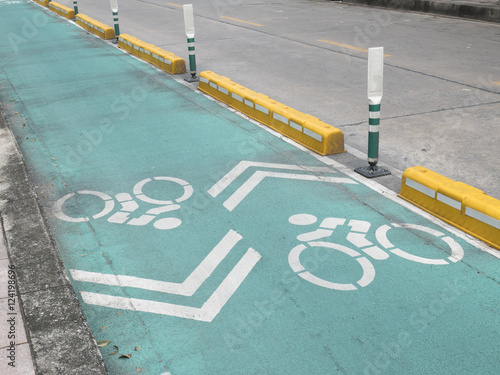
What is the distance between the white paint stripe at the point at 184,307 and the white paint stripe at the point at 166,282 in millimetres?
182

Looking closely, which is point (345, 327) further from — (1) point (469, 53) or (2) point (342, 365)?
(1) point (469, 53)

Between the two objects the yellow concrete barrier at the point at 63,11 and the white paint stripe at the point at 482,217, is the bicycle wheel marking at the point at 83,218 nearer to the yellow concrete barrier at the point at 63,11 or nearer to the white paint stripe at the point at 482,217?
the white paint stripe at the point at 482,217

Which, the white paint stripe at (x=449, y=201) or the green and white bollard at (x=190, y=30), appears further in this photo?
the green and white bollard at (x=190, y=30)

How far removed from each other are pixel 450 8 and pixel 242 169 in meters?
16.4

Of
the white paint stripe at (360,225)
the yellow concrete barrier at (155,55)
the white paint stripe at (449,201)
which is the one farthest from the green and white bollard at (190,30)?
the white paint stripe at (449,201)

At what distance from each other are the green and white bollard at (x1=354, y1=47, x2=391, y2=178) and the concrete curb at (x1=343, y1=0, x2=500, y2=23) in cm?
1436

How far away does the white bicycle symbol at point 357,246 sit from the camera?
4.82 meters

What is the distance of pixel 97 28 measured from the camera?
1872cm

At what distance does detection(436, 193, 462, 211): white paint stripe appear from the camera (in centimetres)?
559

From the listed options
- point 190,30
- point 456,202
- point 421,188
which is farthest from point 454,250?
point 190,30

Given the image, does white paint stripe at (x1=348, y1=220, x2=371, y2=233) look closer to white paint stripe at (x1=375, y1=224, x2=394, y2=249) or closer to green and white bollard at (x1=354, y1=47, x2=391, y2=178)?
white paint stripe at (x1=375, y1=224, x2=394, y2=249)

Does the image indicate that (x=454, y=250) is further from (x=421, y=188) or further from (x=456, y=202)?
(x=421, y=188)

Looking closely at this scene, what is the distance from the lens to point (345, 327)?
4.18m

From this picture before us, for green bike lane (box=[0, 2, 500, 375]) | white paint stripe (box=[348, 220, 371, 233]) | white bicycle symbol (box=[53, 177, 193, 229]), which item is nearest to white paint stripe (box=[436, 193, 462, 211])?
green bike lane (box=[0, 2, 500, 375])
